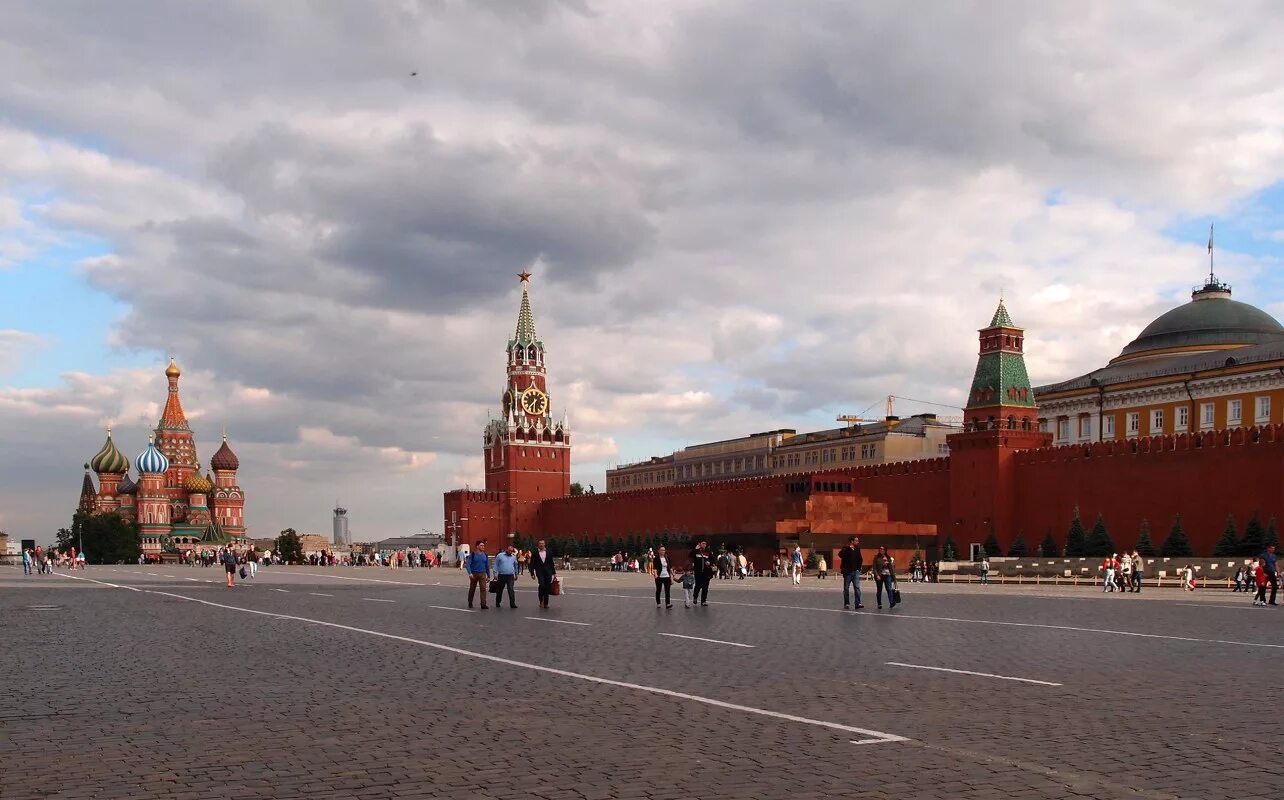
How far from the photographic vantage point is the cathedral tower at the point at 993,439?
47094mm

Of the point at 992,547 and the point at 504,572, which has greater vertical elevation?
the point at 504,572

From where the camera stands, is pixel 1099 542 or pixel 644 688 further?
pixel 1099 542

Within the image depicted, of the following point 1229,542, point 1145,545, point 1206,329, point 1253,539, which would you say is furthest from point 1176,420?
point 1253,539

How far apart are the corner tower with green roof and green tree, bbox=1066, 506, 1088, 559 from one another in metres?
6.13

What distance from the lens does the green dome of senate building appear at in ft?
188

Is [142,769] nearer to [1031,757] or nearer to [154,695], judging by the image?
[154,695]

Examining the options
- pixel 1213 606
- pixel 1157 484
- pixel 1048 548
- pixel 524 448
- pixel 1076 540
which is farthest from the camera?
pixel 524 448

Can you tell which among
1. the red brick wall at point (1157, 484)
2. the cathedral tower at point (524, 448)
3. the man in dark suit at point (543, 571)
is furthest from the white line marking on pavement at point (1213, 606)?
the cathedral tower at point (524, 448)

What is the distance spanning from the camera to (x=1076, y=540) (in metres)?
42.1

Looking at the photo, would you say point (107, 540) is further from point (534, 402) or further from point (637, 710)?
point (637, 710)

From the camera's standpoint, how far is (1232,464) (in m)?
38.3

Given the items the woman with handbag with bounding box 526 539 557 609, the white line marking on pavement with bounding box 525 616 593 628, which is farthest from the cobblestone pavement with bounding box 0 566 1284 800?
the woman with handbag with bounding box 526 539 557 609

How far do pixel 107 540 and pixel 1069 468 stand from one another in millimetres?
73537

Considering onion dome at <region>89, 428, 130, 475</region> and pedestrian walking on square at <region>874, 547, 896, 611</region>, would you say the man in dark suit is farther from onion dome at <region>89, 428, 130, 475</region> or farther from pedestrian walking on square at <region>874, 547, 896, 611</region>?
onion dome at <region>89, 428, 130, 475</region>
